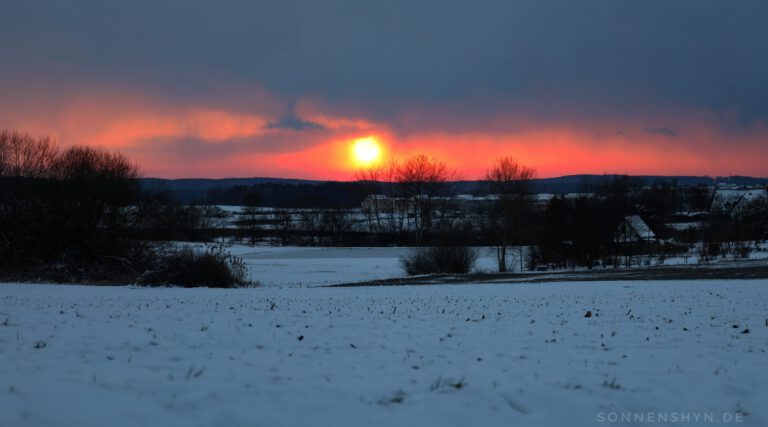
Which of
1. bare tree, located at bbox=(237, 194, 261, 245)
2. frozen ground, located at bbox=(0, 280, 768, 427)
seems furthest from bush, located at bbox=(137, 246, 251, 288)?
bare tree, located at bbox=(237, 194, 261, 245)

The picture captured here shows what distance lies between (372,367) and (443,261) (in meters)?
32.3

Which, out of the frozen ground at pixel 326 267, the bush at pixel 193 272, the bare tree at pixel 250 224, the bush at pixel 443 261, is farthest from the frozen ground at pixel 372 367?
the bare tree at pixel 250 224

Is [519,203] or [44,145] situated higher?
[44,145]

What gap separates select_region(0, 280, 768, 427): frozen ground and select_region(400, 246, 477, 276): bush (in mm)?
26577

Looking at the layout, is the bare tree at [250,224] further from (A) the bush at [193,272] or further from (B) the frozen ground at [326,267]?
(A) the bush at [193,272]

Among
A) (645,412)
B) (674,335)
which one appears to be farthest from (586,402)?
(674,335)

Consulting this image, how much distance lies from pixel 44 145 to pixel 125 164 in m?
4.98

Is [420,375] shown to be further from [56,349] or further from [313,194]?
[313,194]

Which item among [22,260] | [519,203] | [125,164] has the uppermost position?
[125,164]

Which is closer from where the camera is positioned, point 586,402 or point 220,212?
point 586,402

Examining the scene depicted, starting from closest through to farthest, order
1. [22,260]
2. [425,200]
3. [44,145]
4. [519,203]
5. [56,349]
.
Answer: [56,349]
[22,260]
[44,145]
[519,203]
[425,200]

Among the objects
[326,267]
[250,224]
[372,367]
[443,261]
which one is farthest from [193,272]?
[250,224]

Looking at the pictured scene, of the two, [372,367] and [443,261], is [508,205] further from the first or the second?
[372,367]

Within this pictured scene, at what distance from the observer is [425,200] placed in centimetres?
6856
